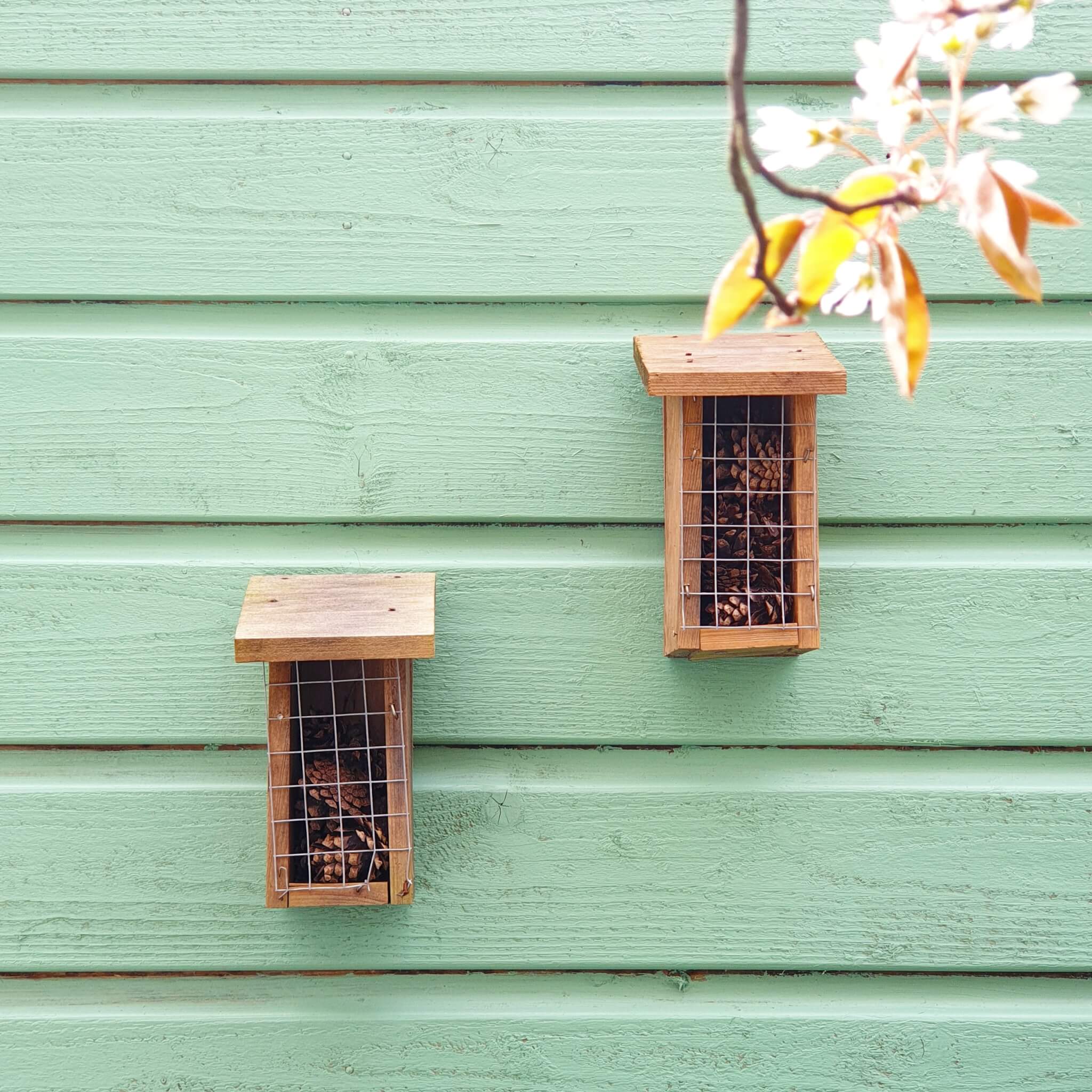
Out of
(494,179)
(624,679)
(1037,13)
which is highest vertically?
(1037,13)

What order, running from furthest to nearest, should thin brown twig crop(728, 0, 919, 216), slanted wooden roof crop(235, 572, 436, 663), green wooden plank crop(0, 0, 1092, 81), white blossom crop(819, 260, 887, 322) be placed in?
green wooden plank crop(0, 0, 1092, 81)
slanted wooden roof crop(235, 572, 436, 663)
white blossom crop(819, 260, 887, 322)
thin brown twig crop(728, 0, 919, 216)

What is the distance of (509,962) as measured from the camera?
3.54 ft

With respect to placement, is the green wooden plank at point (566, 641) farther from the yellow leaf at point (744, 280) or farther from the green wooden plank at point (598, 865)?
the yellow leaf at point (744, 280)

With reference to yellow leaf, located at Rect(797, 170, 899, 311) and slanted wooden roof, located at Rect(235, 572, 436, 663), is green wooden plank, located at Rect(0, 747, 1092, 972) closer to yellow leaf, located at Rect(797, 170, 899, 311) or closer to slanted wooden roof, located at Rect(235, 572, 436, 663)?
slanted wooden roof, located at Rect(235, 572, 436, 663)

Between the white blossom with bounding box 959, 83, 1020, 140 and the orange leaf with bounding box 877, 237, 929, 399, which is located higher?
the white blossom with bounding box 959, 83, 1020, 140

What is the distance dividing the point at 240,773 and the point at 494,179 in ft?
2.28

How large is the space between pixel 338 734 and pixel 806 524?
0.51 m

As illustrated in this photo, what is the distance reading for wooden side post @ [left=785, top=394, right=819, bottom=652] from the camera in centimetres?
95

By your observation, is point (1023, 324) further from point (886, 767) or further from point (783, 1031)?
point (783, 1031)

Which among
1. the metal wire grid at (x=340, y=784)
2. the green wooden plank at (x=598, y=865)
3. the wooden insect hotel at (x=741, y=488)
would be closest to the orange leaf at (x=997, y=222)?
the wooden insect hotel at (x=741, y=488)

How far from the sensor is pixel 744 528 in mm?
980

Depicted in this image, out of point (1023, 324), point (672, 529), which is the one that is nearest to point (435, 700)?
point (672, 529)

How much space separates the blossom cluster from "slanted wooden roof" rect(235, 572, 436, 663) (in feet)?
2.01

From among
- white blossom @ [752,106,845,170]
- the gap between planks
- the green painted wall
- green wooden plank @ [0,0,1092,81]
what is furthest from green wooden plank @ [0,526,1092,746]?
white blossom @ [752,106,845,170]
